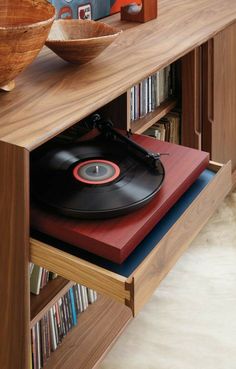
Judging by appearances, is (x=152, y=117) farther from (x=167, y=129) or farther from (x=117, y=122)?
(x=117, y=122)

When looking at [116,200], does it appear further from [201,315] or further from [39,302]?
[201,315]

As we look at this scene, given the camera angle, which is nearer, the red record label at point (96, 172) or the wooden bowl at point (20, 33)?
the wooden bowl at point (20, 33)

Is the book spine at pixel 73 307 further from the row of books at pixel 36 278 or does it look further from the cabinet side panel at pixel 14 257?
the cabinet side panel at pixel 14 257

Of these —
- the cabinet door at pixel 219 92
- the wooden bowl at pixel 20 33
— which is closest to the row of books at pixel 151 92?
the cabinet door at pixel 219 92

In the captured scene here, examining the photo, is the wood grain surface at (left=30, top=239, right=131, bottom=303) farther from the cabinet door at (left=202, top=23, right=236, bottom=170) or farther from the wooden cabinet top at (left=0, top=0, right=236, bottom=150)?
the cabinet door at (left=202, top=23, right=236, bottom=170)

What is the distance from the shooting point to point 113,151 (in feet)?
4.45

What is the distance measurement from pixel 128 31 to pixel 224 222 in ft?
2.71

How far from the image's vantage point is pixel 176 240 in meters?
1.20

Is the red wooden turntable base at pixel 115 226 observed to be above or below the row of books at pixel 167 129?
above

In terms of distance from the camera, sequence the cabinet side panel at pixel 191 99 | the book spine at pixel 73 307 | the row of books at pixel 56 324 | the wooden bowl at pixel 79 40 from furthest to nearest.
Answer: the cabinet side panel at pixel 191 99
the book spine at pixel 73 307
the row of books at pixel 56 324
the wooden bowl at pixel 79 40

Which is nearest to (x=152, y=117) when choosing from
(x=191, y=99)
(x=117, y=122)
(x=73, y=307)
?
(x=191, y=99)

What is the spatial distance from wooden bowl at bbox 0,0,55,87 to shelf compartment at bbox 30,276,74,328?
484mm

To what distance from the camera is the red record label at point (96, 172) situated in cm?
122

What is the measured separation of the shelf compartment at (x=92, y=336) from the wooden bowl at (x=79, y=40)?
70 cm
